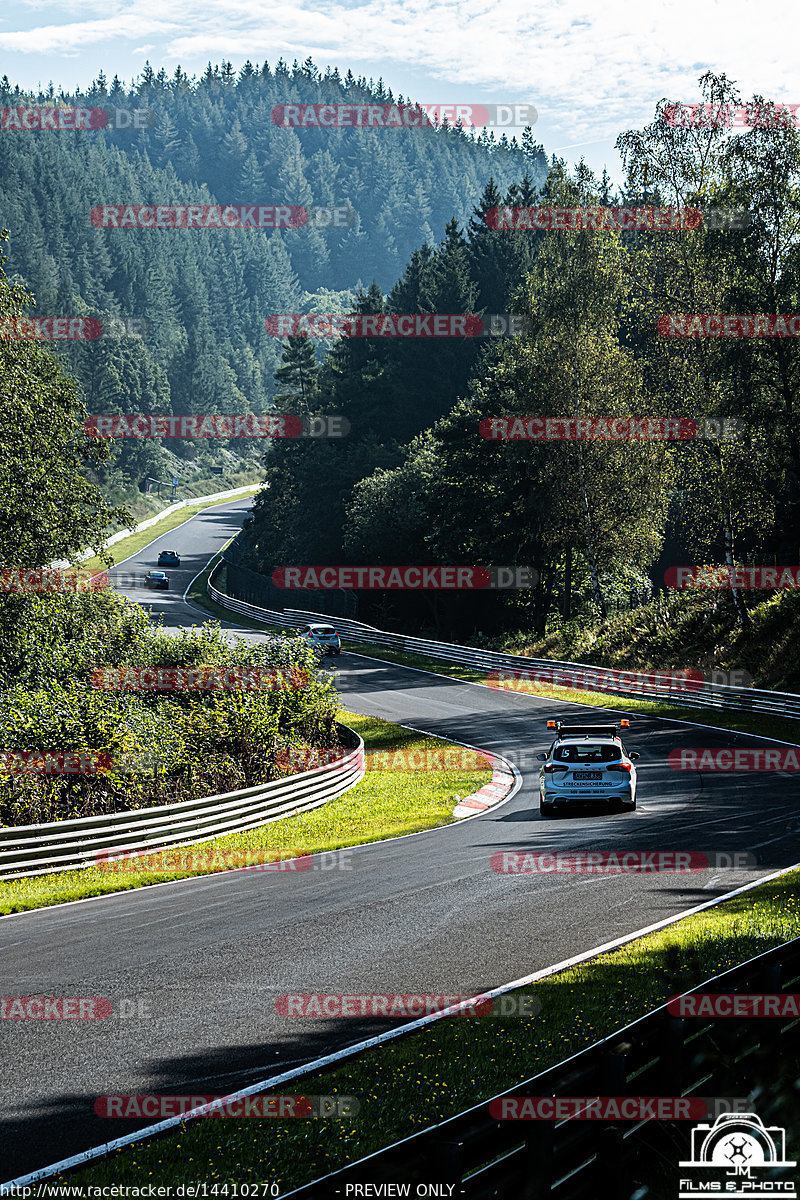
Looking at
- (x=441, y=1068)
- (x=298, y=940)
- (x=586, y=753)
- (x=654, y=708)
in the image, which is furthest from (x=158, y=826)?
(x=654, y=708)

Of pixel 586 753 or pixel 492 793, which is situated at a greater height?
pixel 586 753

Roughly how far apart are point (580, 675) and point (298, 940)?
27665mm

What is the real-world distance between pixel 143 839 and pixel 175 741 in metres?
3.79

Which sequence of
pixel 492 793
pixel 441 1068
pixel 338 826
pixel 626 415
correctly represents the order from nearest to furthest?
pixel 441 1068
pixel 338 826
pixel 492 793
pixel 626 415

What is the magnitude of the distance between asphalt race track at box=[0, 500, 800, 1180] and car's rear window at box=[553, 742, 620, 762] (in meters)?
A: 1.11

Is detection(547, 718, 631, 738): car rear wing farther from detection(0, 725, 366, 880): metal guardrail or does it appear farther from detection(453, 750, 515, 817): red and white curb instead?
detection(0, 725, 366, 880): metal guardrail

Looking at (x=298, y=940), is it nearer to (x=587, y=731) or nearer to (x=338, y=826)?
(x=338, y=826)

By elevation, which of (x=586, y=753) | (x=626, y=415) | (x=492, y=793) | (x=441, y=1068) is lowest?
(x=492, y=793)

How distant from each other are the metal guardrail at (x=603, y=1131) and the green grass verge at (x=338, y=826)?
9.07 metres

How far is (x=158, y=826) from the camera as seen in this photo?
17.6 meters

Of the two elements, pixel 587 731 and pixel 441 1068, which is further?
pixel 587 731

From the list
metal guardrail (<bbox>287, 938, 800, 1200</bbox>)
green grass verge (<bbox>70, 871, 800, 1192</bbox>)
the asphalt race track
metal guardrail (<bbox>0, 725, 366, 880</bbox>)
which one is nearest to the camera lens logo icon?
metal guardrail (<bbox>287, 938, 800, 1200</bbox>)

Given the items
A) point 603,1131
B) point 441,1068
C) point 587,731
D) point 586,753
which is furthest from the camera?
point 587,731

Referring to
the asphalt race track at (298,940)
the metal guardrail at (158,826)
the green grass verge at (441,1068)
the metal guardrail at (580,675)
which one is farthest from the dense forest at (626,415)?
the green grass verge at (441,1068)
